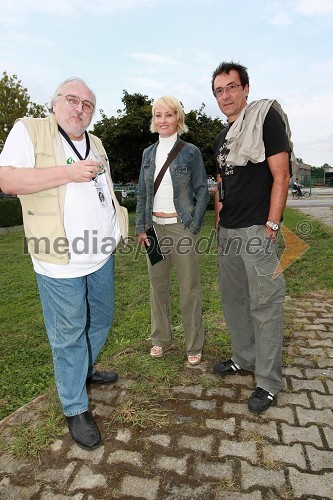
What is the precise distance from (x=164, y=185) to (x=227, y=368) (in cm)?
159

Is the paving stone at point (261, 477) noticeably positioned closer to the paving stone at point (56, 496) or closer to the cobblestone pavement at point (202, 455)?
the cobblestone pavement at point (202, 455)

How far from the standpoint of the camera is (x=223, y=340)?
3.76 meters

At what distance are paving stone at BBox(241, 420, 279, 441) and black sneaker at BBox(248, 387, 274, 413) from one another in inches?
4.6

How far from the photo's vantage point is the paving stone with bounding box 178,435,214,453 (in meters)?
2.29

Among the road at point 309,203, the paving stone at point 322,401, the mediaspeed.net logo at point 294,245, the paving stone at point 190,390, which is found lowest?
the road at point 309,203

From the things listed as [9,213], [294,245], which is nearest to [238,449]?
[294,245]

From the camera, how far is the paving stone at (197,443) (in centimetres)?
229

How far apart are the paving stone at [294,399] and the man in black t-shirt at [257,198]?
0.09 m

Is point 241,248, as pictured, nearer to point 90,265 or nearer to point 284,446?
point 90,265

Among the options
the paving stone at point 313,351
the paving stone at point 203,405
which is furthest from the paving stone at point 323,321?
the paving stone at point 203,405

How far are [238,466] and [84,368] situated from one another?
1.08 m

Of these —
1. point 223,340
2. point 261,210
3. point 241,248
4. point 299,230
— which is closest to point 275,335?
point 241,248

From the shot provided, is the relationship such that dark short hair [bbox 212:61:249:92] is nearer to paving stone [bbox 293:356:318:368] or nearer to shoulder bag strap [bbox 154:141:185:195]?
shoulder bag strap [bbox 154:141:185:195]

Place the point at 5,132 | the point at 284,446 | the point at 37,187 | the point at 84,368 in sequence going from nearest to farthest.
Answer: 1. the point at 37,187
2. the point at 284,446
3. the point at 84,368
4. the point at 5,132
